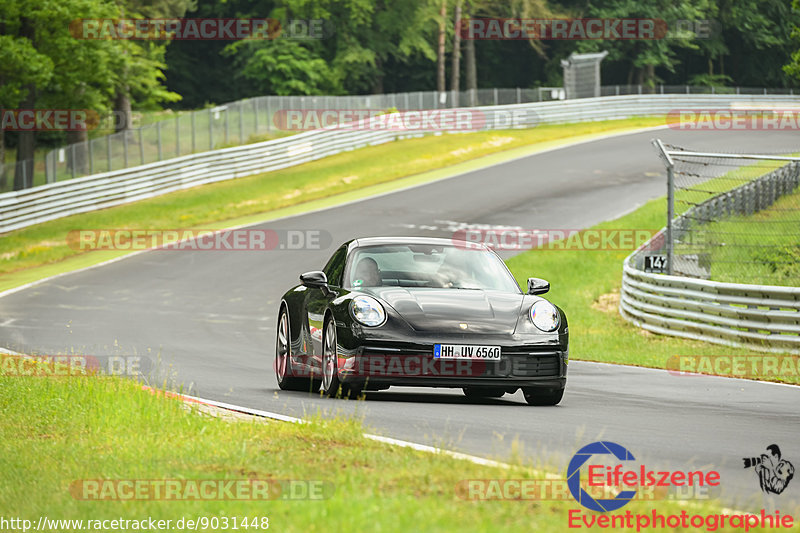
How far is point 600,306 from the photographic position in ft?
74.1

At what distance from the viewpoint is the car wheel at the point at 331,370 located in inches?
393

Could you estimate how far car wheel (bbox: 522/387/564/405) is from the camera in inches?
396

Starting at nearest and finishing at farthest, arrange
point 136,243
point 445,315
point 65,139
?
1. point 445,315
2. point 136,243
3. point 65,139

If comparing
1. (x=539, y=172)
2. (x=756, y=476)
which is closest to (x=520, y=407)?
(x=756, y=476)

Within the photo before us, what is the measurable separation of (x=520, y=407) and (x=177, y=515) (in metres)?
4.91

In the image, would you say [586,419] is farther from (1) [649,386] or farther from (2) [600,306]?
(2) [600,306]
